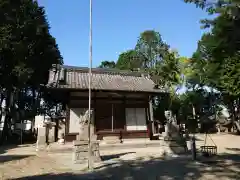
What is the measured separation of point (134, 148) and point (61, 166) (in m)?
6.99

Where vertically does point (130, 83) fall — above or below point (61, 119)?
above

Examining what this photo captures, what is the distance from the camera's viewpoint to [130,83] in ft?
70.8

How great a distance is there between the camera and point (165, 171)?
932cm

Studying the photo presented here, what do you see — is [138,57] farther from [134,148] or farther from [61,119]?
[134,148]

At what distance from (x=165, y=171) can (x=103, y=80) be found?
41.4ft

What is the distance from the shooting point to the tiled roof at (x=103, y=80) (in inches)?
739

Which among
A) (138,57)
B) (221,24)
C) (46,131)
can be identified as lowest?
(46,131)

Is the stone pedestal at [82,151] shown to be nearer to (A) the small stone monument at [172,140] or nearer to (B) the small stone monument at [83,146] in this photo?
(B) the small stone monument at [83,146]

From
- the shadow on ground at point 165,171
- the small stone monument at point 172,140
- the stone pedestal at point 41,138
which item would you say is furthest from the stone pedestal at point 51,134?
the shadow on ground at point 165,171

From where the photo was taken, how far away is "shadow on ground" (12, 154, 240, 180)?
8539 mm

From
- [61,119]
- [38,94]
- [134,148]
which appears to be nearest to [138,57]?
[38,94]

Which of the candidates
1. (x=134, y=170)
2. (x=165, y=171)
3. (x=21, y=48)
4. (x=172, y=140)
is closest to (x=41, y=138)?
(x=21, y=48)

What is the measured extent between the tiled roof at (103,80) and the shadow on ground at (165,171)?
889 cm

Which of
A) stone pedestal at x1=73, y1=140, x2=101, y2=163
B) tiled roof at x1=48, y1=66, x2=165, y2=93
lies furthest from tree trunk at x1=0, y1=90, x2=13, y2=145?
stone pedestal at x1=73, y1=140, x2=101, y2=163
